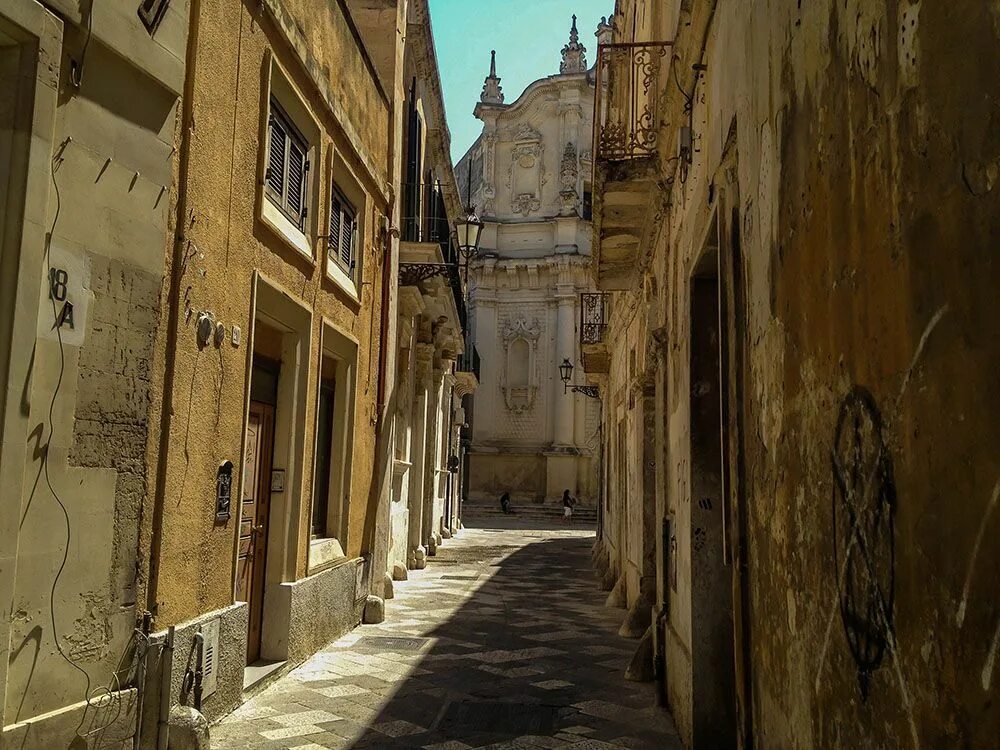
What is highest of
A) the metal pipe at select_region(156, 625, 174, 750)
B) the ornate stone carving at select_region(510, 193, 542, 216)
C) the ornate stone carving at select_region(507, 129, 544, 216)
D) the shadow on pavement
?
the ornate stone carving at select_region(507, 129, 544, 216)

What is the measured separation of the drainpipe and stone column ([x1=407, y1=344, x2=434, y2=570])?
10.2 meters

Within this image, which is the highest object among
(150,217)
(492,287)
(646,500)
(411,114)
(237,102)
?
(492,287)

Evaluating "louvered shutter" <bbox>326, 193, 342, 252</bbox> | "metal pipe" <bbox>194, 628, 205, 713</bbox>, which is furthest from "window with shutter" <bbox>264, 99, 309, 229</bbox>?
"metal pipe" <bbox>194, 628, 205, 713</bbox>

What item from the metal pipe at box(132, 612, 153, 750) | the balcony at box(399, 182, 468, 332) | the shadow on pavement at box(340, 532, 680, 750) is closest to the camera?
the metal pipe at box(132, 612, 153, 750)

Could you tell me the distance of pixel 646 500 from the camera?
30.8 feet

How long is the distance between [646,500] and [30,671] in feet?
21.9

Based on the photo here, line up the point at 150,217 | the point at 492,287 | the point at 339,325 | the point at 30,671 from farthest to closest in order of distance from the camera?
the point at 492,287 < the point at 339,325 < the point at 150,217 < the point at 30,671

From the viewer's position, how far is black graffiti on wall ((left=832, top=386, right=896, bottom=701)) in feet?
6.54

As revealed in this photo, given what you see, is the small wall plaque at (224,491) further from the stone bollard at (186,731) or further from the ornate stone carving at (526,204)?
the ornate stone carving at (526,204)

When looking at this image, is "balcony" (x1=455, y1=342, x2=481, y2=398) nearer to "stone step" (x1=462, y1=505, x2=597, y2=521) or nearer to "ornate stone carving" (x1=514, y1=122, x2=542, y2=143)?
"stone step" (x1=462, y1=505, x2=597, y2=521)

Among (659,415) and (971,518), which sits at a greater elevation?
(659,415)

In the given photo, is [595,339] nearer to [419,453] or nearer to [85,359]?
[419,453]

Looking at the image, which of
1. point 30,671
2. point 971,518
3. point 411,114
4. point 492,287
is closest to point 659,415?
point 30,671

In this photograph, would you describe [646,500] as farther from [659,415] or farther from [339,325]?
[339,325]
